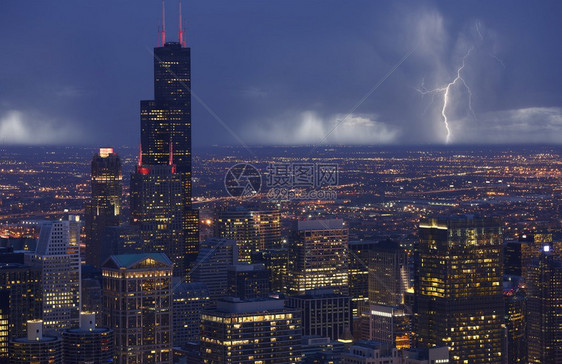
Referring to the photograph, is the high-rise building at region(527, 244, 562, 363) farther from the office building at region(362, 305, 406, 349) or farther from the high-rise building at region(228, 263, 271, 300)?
the high-rise building at region(228, 263, 271, 300)

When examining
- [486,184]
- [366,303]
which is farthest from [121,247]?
[486,184]

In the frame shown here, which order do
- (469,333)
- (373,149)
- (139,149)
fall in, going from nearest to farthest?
(469,333)
(373,149)
(139,149)

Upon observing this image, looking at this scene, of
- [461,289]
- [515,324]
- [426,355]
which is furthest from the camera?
[515,324]

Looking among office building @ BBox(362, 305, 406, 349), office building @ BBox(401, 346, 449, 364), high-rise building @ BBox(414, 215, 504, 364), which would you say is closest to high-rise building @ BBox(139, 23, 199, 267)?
office building @ BBox(362, 305, 406, 349)

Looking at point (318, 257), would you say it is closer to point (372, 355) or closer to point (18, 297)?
point (18, 297)

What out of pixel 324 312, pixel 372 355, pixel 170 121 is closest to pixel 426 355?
pixel 372 355

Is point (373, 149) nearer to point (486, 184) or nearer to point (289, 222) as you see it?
point (486, 184)
